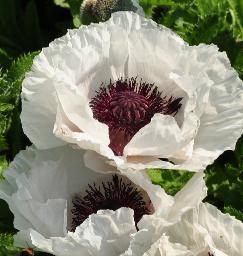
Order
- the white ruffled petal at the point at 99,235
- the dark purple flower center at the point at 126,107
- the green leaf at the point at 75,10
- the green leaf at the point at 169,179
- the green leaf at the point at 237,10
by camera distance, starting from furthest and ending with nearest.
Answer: the green leaf at the point at 75,10 < the green leaf at the point at 237,10 < the green leaf at the point at 169,179 < the dark purple flower center at the point at 126,107 < the white ruffled petal at the point at 99,235

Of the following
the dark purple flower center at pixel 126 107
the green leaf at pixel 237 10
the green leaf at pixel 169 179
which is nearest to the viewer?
the dark purple flower center at pixel 126 107

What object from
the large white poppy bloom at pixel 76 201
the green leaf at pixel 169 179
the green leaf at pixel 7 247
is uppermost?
the large white poppy bloom at pixel 76 201

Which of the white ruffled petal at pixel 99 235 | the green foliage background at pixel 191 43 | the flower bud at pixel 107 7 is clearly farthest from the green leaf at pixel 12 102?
the white ruffled petal at pixel 99 235

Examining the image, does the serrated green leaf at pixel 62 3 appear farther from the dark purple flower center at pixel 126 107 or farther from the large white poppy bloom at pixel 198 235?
the large white poppy bloom at pixel 198 235

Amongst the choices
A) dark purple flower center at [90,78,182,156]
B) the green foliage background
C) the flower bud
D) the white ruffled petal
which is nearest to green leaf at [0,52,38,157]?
the green foliage background

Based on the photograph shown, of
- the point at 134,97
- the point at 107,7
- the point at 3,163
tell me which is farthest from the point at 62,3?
the point at 134,97

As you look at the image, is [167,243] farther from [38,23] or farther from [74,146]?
[38,23]

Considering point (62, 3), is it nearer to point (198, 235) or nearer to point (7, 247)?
point (7, 247)

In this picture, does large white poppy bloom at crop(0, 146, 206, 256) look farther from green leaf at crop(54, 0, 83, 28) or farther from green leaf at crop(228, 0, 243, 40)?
green leaf at crop(54, 0, 83, 28)
